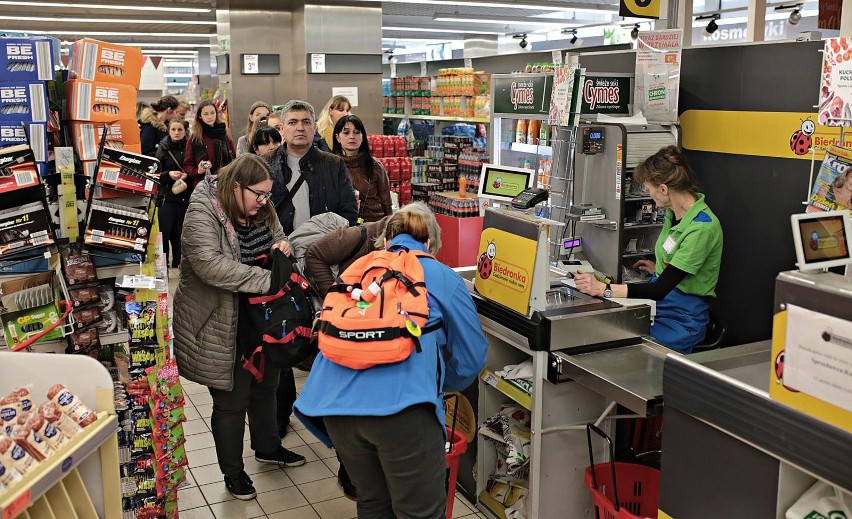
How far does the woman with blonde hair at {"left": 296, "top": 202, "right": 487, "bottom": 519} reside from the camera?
2607 millimetres

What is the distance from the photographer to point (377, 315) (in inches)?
103

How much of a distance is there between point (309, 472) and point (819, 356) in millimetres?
3052

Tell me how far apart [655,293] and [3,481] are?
2.77 m

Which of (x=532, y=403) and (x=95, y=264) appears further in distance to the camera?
(x=532, y=403)

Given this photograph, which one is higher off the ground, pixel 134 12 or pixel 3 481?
pixel 134 12

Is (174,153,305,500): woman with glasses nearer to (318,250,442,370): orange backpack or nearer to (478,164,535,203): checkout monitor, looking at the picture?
(318,250,442,370): orange backpack

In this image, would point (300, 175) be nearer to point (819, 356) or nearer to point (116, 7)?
point (819, 356)

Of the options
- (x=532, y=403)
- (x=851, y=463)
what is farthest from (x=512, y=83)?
(x=851, y=463)

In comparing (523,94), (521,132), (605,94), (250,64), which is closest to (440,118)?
(250,64)

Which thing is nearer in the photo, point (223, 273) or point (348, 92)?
point (223, 273)

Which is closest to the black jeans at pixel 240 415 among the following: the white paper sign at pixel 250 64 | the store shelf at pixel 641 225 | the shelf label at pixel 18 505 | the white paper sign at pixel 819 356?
the shelf label at pixel 18 505

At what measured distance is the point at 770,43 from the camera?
4.10 metres

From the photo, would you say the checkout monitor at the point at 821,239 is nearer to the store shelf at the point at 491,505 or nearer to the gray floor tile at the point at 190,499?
the store shelf at the point at 491,505

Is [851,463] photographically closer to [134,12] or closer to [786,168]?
[786,168]
